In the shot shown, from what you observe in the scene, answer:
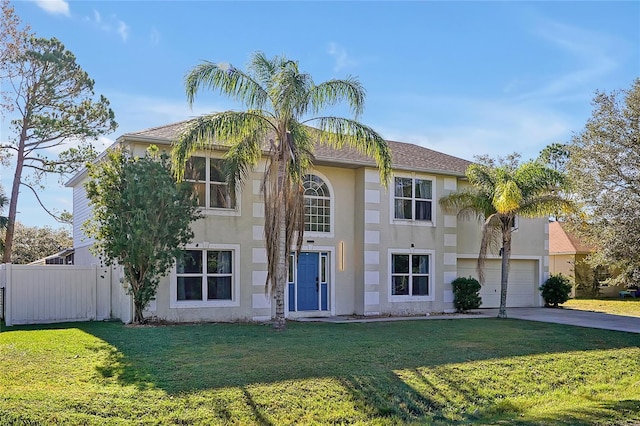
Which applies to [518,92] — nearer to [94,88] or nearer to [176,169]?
[176,169]

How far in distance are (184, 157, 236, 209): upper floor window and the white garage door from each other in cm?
964

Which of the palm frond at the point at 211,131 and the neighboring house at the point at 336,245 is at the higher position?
the palm frond at the point at 211,131

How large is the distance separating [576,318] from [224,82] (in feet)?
43.7

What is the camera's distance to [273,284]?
1462 cm

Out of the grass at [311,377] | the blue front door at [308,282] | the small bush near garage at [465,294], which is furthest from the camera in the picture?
the small bush near garage at [465,294]

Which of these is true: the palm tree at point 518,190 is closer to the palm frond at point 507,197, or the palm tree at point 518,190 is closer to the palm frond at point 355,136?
the palm frond at point 507,197

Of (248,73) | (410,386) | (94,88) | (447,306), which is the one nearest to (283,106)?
(248,73)

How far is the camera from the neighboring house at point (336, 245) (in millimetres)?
16500

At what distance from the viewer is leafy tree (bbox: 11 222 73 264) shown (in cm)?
3703

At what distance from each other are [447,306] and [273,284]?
8076mm

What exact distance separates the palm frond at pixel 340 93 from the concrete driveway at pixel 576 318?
907 centimetres

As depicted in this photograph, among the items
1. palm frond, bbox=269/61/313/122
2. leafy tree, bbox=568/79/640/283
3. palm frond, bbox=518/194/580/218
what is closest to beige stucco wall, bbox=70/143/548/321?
palm frond, bbox=518/194/580/218

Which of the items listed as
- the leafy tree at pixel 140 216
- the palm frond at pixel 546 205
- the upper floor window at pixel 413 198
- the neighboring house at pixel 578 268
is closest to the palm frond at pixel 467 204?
the upper floor window at pixel 413 198

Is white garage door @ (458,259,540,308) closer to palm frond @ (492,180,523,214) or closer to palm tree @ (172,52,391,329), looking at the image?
palm frond @ (492,180,523,214)
